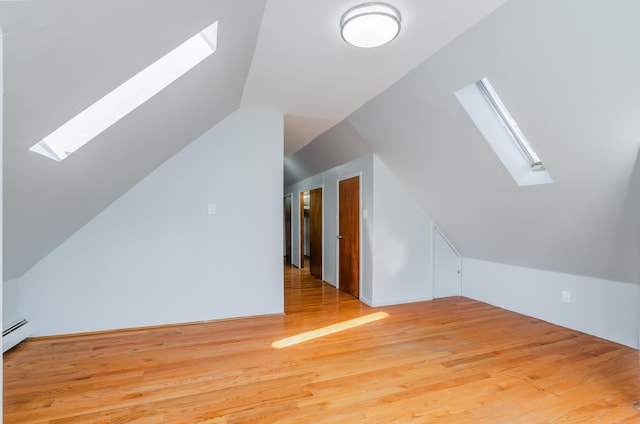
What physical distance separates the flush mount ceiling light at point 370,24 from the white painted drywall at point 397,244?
220 cm

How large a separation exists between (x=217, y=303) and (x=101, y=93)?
2.42m

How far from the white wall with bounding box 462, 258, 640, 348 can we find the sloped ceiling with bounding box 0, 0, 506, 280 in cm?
277

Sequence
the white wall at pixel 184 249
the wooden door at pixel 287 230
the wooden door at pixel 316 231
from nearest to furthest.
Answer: the white wall at pixel 184 249 → the wooden door at pixel 316 231 → the wooden door at pixel 287 230

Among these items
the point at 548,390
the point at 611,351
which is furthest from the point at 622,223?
the point at 548,390

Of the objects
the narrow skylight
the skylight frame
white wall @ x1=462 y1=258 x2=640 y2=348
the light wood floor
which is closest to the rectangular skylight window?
the skylight frame

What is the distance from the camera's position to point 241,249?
3.53 m

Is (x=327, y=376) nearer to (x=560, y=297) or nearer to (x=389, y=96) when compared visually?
(x=389, y=96)

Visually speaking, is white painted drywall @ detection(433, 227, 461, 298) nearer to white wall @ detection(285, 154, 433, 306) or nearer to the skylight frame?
white wall @ detection(285, 154, 433, 306)

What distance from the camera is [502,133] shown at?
2.74 metres

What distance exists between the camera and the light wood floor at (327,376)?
1.87 meters

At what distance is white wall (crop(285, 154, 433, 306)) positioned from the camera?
4094mm

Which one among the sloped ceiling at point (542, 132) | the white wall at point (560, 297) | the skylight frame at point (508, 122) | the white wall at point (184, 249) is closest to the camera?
the sloped ceiling at point (542, 132)

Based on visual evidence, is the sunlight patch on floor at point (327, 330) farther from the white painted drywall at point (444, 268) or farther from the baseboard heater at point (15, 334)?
the baseboard heater at point (15, 334)

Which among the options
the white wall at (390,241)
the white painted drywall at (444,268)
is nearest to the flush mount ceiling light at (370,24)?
the white wall at (390,241)
